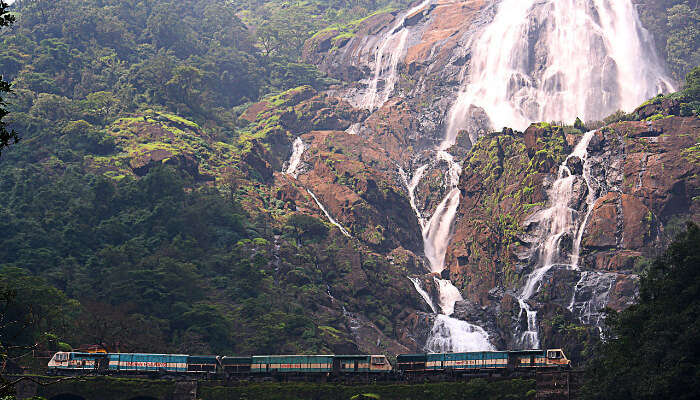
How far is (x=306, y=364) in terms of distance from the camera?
5272 cm

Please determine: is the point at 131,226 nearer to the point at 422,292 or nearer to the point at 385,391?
the point at 422,292

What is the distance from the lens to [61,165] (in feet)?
303

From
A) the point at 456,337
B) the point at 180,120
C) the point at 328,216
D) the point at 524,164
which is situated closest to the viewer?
the point at 456,337

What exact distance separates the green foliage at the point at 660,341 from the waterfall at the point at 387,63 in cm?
8960

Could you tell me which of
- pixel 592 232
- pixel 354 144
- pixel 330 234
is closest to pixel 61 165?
pixel 330 234

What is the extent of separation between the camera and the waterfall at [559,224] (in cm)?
7919

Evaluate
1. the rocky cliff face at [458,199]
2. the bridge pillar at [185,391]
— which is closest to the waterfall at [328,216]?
the rocky cliff face at [458,199]

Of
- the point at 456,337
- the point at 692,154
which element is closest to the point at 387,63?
the point at 692,154

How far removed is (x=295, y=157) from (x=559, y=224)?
4703 centimetres

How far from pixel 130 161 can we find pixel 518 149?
49829 mm

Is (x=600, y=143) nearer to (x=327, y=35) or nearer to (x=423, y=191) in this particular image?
(x=423, y=191)

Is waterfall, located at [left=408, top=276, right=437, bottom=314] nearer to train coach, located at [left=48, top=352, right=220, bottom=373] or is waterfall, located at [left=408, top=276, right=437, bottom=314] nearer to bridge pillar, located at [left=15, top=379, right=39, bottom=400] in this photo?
train coach, located at [left=48, top=352, right=220, bottom=373]

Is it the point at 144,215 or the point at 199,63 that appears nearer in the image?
the point at 144,215

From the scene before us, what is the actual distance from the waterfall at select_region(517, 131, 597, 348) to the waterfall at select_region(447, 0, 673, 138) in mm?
31941
